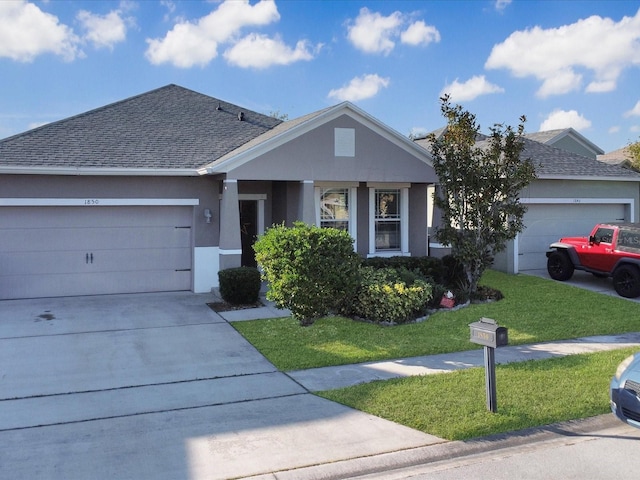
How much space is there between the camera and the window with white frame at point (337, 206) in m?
15.6

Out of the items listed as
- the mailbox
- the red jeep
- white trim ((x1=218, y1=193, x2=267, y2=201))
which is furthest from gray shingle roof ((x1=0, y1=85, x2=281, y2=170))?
the mailbox

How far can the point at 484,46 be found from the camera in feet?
59.1

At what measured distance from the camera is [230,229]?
13750mm

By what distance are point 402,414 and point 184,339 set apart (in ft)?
16.1

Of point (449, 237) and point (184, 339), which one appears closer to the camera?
point (184, 339)

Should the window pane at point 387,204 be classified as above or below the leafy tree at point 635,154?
below

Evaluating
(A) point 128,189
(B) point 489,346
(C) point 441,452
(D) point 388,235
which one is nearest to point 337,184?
(D) point 388,235

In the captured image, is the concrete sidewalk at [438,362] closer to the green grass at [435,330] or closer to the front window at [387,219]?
the green grass at [435,330]

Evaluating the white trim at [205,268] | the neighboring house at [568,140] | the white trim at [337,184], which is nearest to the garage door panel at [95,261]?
the white trim at [205,268]

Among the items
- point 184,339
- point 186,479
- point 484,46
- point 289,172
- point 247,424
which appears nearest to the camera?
point 186,479

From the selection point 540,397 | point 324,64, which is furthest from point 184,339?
point 324,64

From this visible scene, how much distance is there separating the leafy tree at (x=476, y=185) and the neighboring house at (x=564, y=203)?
2.93 meters

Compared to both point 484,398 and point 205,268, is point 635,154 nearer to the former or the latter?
point 205,268

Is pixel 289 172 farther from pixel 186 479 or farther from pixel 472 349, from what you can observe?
pixel 186 479
